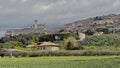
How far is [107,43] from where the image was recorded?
133m

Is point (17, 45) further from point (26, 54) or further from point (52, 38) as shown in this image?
point (26, 54)

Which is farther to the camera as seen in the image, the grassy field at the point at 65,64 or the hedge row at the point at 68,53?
the hedge row at the point at 68,53

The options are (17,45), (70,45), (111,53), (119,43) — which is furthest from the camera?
(17,45)

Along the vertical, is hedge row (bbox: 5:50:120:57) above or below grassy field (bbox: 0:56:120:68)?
below

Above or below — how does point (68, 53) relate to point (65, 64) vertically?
below

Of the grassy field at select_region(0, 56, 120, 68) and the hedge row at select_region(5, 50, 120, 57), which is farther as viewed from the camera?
the hedge row at select_region(5, 50, 120, 57)

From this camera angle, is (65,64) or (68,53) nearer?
A: (65,64)

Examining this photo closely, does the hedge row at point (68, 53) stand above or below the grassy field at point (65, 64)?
below

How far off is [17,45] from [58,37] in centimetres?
4043

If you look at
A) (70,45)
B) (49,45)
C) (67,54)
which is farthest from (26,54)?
(49,45)

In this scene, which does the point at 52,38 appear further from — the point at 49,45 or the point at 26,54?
the point at 26,54

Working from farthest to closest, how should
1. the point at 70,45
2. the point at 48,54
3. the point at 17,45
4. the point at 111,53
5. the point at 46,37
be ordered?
the point at 46,37 → the point at 17,45 → the point at 70,45 → the point at 48,54 → the point at 111,53

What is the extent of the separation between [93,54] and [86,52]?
1.66 metres

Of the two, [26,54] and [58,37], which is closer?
[26,54]
